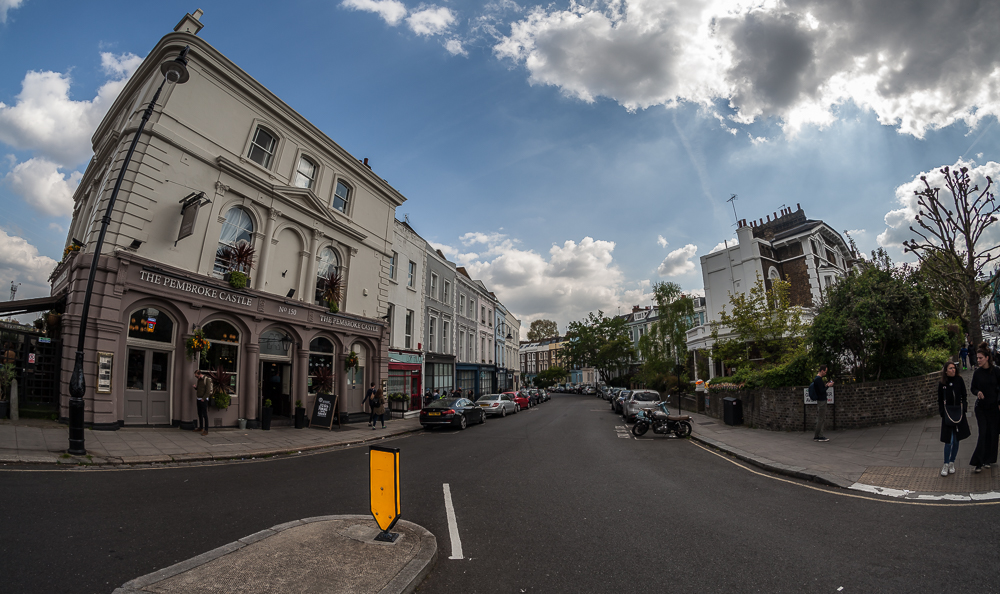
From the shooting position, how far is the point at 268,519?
5387 millimetres

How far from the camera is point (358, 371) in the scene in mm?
20078

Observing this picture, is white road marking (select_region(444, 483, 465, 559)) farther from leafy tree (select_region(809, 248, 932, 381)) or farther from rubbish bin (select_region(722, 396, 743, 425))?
rubbish bin (select_region(722, 396, 743, 425))

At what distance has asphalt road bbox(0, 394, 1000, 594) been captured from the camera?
3.78 m

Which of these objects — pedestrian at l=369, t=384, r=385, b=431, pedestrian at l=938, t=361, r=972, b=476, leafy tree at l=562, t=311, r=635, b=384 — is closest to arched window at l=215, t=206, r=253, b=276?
pedestrian at l=369, t=384, r=385, b=431

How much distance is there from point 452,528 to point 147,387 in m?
11.5

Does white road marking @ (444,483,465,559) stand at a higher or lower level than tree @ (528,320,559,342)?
lower

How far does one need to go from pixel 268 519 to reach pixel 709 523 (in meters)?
5.33

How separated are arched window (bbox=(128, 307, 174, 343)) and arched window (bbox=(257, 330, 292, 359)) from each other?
2.95m

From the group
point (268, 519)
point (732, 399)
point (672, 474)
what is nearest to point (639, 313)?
point (732, 399)

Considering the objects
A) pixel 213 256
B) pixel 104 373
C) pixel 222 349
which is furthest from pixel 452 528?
pixel 213 256

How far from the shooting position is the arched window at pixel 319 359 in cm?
1755

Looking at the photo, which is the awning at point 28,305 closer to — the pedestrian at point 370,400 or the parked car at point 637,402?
the pedestrian at point 370,400

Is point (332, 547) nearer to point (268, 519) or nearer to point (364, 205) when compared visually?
point (268, 519)

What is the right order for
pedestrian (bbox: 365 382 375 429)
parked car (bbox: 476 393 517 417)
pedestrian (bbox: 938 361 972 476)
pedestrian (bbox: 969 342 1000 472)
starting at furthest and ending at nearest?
parked car (bbox: 476 393 517 417), pedestrian (bbox: 365 382 375 429), pedestrian (bbox: 938 361 972 476), pedestrian (bbox: 969 342 1000 472)
